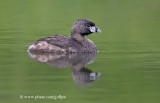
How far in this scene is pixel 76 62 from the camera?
1550cm

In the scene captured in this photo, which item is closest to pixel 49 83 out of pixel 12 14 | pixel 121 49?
pixel 121 49

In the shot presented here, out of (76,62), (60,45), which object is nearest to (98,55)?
(60,45)

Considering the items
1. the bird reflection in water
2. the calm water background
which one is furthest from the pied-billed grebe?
the calm water background

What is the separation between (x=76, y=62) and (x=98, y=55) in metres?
1.14

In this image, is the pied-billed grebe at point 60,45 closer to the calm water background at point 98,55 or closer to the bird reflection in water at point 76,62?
the bird reflection in water at point 76,62

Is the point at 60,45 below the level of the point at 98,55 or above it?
above

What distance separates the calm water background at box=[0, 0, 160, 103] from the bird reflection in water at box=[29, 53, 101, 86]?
0.17m

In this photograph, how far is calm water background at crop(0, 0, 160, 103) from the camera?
12.0 metres

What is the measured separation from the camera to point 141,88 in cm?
1242

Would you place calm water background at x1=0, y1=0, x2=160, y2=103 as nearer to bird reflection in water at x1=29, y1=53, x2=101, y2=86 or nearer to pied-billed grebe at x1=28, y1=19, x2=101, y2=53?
bird reflection in water at x1=29, y1=53, x2=101, y2=86

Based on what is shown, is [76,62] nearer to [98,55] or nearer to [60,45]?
[98,55]

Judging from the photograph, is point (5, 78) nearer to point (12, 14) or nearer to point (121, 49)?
point (121, 49)

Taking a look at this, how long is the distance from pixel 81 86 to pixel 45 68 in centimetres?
196

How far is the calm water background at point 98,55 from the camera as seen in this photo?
12.0 metres
